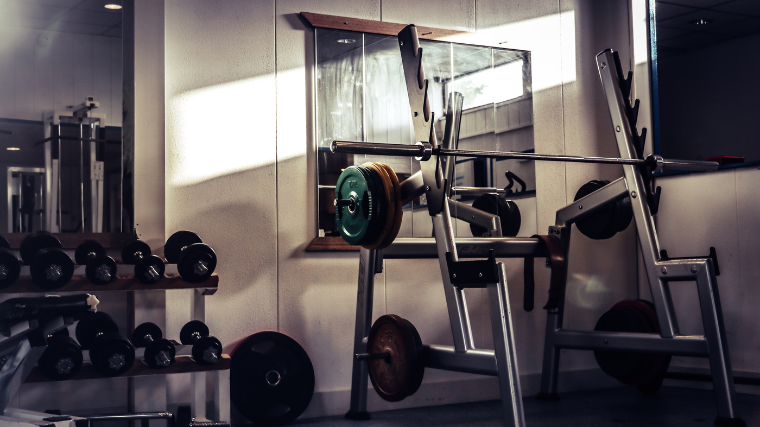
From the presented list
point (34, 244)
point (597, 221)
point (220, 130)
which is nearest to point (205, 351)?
point (34, 244)

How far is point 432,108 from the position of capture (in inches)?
138

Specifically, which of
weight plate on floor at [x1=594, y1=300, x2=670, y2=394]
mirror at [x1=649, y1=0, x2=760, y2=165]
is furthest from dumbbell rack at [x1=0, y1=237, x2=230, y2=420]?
mirror at [x1=649, y1=0, x2=760, y2=165]

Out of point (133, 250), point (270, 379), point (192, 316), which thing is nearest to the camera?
point (133, 250)

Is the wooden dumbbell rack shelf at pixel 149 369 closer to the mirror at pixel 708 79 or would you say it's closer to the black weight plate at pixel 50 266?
the black weight plate at pixel 50 266

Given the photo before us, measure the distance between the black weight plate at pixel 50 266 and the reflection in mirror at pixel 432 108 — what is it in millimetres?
1236

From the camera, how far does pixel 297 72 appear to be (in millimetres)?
3289

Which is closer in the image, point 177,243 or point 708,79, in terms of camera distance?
point 177,243

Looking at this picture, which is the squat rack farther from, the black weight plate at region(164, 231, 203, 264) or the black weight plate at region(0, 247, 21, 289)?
the black weight plate at region(0, 247, 21, 289)

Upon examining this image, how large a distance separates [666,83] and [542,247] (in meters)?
4.92

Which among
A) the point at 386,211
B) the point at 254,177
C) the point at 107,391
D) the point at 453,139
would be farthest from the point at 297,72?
the point at 107,391

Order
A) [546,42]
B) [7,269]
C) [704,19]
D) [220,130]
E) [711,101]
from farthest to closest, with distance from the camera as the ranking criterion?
[711,101], [704,19], [546,42], [220,130], [7,269]

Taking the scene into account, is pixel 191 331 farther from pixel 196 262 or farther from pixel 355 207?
pixel 355 207

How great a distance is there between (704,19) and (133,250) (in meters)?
5.36

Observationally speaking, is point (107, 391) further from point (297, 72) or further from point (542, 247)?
point (542, 247)
